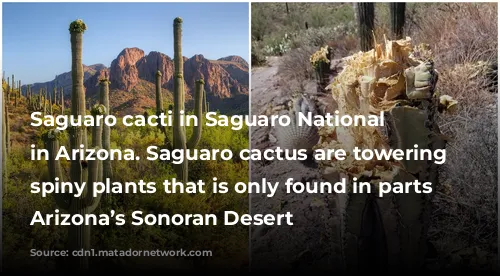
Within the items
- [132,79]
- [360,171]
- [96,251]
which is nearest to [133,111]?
[132,79]

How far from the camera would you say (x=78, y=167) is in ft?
17.9

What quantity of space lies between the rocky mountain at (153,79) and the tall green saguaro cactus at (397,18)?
49.7 inches

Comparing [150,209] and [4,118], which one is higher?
[4,118]

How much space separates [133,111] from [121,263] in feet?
4.16

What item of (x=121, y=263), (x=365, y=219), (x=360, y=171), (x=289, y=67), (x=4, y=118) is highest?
(x=289, y=67)

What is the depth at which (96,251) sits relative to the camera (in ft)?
18.4

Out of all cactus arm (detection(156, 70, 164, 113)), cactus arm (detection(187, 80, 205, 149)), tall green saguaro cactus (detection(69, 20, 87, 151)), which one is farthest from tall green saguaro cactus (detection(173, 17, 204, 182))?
tall green saguaro cactus (detection(69, 20, 87, 151))

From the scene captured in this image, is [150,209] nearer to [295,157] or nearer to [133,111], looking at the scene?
[133,111]

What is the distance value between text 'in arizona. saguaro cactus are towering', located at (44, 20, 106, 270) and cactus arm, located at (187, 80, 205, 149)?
0.75 metres

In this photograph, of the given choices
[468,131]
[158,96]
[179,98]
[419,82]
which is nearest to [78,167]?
[158,96]

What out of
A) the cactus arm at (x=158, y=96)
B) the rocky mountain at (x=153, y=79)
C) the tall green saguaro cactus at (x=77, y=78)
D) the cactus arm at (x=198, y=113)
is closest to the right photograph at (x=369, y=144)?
the rocky mountain at (x=153, y=79)

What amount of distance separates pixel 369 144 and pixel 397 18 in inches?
42.0

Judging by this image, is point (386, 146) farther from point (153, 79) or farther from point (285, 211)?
point (153, 79)

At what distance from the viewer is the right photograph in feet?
18.1
